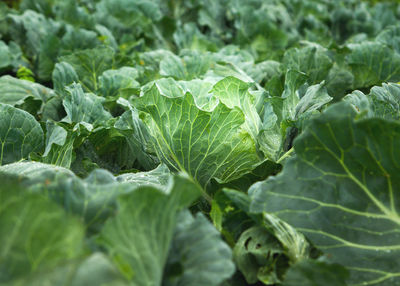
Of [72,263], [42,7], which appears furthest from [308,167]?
[42,7]

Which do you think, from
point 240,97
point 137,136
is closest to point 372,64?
point 240,97

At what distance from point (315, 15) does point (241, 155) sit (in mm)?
3767

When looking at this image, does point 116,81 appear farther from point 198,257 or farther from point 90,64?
point 198,257

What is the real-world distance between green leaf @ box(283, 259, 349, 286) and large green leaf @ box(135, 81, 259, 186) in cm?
65

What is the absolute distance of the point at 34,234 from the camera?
860 mm

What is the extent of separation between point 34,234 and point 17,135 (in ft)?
3.52

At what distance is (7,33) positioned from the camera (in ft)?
12.0

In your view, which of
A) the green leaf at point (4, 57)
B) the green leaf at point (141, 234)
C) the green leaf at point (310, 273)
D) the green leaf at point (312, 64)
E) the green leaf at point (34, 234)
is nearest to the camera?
the green leaf at point (34, 234)

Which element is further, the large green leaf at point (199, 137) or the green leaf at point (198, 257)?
the large green leaf at point (199, 137)

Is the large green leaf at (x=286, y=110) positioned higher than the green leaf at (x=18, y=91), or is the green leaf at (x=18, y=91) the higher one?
the large green leaf at (x=286, y=110)

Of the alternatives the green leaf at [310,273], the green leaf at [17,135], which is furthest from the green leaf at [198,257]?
the green leaf at [17,135]

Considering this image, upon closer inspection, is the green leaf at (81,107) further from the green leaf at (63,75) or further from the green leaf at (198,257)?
the green leaf at (198,257)

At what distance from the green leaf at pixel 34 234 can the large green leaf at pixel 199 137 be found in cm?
87

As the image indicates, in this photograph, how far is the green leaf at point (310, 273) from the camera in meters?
1.14
